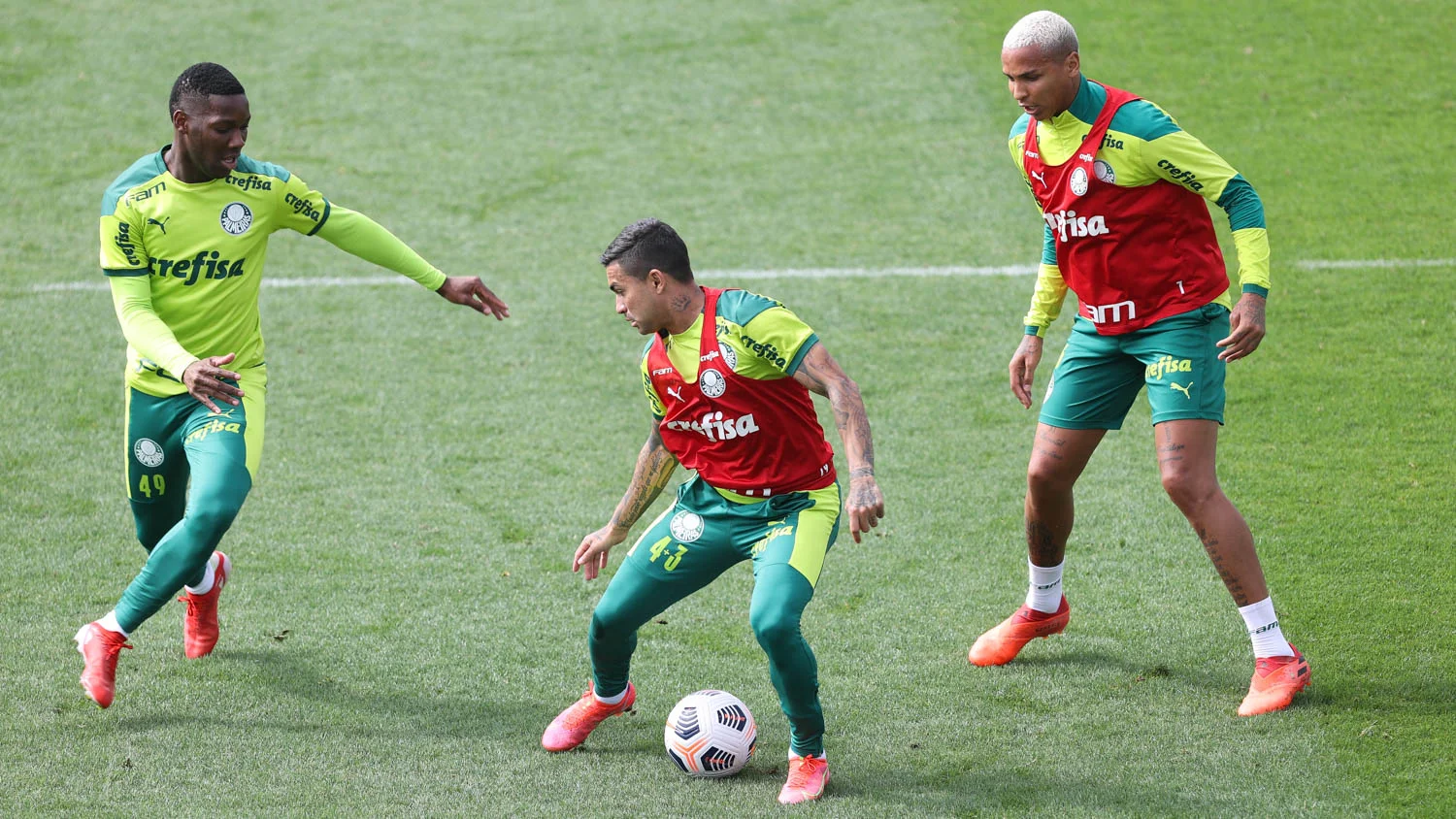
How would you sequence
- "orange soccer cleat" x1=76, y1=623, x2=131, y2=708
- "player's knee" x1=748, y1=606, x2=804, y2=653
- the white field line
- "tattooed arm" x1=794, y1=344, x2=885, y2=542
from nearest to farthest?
1. "tattooed arm" x1=794, y1=344, x2=885, y2=542
2. "player's knee" x1=748, y1=606, x2=804, y2=653
3. "orange soccer cleat" x1=76, y1=623, x2=131, y2=708
4. the white field line

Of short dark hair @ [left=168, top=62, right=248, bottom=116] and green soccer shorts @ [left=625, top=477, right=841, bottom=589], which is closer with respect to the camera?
green soccer shorts @ [left=625, top=477, right=841, bottom=589]

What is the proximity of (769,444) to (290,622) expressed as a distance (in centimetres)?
282

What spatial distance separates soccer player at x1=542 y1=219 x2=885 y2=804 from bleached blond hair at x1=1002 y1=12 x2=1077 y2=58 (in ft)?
4.68

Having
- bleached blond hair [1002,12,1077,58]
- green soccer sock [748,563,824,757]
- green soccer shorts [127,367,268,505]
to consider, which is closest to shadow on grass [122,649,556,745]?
green soccer shorts [127,367,268,505]

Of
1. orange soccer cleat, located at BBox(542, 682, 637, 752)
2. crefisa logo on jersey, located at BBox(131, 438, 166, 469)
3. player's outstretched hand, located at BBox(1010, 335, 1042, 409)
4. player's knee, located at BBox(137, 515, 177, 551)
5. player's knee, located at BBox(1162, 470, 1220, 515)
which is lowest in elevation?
orange soccer cleat, located at BBox(542, 682, 637, 752)

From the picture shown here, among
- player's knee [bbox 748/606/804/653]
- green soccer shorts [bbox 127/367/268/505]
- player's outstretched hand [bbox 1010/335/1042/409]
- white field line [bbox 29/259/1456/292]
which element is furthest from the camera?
white field line [bbox 29/259/1456/292]

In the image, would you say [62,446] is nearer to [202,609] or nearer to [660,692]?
[202,609]

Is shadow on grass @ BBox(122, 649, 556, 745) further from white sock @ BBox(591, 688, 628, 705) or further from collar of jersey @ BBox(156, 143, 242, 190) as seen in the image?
collar of jersey @ BBox(156, 143, 242, 190)

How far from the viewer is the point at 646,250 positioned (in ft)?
16.4

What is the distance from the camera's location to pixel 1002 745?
5453 mm

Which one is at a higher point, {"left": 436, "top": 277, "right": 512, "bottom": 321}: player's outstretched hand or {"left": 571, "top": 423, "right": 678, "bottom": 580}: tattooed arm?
{"left": 436, "top": 277, "right": 512, "bottom": 321}: player's outstretched hand

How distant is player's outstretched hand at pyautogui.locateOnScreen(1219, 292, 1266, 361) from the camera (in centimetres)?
519

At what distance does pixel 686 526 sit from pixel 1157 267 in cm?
208

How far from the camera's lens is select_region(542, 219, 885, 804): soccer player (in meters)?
4.91
